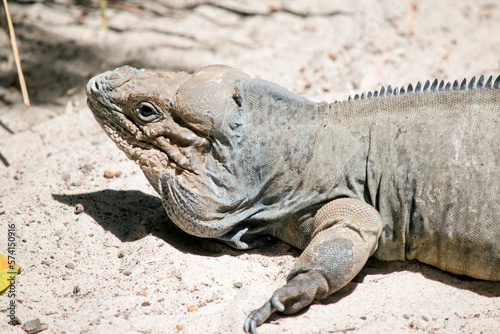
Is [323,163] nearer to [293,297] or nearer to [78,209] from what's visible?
[293,297]

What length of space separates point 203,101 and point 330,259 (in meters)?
1.53

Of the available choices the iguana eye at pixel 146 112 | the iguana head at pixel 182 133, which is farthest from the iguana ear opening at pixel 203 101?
the iguana eye at pixel 146 112

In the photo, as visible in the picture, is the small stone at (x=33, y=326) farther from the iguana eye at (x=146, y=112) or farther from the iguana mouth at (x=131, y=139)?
the iguana eye at (x=146, y=112)

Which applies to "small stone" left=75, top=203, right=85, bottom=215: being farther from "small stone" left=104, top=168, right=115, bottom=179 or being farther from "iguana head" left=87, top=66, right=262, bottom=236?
"iguana head" left=87, top=66, right=262, bottom=236

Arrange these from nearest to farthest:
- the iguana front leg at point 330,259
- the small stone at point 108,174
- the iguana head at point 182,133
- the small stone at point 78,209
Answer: the iguana front leg at point 330,259 → the iguana head at point 182,133 → the small stone at point 78,209 → the small stone at point 108,174

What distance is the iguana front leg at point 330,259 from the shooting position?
3.60 m

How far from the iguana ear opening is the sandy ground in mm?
1110

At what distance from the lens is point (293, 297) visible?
11.8 ft

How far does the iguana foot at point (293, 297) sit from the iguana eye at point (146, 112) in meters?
1.66

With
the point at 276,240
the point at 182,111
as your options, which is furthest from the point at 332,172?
the point at 182,111

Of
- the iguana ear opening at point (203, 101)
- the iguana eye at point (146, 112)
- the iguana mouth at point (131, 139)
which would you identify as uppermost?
the iguana ear opening at point (203, 101)

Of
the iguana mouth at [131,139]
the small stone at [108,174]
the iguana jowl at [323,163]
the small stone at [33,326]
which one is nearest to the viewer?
the small stone at [33,326]

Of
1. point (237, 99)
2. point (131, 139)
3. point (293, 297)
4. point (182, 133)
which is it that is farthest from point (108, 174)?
point (293, 297)

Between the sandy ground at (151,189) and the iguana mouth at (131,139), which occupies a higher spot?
the iguana mouth at (131,139)
